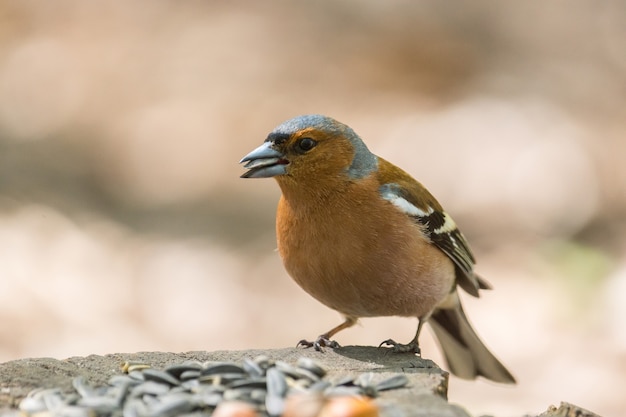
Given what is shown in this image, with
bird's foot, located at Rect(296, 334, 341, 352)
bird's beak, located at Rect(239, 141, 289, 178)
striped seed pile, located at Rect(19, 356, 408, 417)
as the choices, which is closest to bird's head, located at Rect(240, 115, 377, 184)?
bird's beak, located at Rect(239, 141, 289, 178)

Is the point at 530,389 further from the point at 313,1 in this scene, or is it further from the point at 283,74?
the point at 313,1

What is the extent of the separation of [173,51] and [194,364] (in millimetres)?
8229

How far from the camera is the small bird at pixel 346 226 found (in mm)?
4578

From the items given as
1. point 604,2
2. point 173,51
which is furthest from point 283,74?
point 604,2

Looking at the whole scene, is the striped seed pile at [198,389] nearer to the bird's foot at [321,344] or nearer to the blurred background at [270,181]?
the bird's foot at [321,344]

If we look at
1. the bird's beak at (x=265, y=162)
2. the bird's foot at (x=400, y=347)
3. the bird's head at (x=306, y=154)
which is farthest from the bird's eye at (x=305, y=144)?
the bird's foot at (x=400, y=347)

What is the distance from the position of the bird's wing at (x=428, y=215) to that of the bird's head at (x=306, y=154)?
19cm

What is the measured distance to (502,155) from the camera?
9.62 metres

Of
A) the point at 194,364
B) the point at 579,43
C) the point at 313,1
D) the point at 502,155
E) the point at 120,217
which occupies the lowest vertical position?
the point at 194,364

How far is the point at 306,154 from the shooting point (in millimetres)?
4711

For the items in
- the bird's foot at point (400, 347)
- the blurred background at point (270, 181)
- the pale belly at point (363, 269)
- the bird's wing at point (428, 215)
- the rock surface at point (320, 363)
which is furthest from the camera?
the blurred background at point (270, 181)

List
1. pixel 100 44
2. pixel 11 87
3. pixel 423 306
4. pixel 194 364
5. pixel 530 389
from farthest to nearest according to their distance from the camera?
pixel 100 44 < pixel 11 87 < pixel 530 389 < pixel 423 306 < pixel 194 364

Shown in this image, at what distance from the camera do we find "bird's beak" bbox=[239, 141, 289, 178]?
15.0ft

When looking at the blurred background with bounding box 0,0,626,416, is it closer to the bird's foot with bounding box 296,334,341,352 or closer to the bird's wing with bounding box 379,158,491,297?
the bird's wing with bounding box 379,158,491,297
